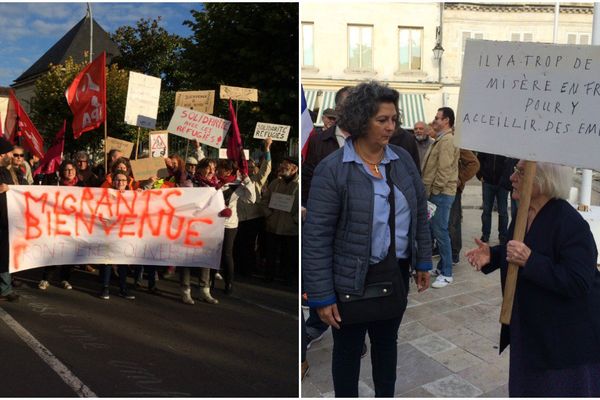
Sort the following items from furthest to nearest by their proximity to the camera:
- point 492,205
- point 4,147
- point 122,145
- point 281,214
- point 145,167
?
1. point 122,145
2. point 492,205
3. point 281,214
4. point 145,167
5. point 4,147

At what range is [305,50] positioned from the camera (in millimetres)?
26297

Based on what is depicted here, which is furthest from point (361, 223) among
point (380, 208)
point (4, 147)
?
point (4, 147)

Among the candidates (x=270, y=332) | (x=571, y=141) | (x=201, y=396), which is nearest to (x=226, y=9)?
(x=270, y=332)

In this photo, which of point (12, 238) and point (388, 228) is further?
point (12, 238)

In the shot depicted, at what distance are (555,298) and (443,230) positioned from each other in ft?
11.4

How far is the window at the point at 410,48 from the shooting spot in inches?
1029

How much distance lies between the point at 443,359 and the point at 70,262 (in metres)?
3.79

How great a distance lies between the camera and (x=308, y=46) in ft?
85.8

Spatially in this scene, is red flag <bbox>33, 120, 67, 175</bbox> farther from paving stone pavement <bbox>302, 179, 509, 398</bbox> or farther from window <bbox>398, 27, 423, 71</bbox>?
window <bbox>398, 27, 423, 71</bbox>

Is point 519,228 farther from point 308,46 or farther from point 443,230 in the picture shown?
point 308,46

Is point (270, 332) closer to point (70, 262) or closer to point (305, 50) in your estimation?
point (70, 262)

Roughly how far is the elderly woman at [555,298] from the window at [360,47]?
24083mm

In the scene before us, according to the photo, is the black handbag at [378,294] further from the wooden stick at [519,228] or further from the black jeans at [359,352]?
the wooden stick at [519,228]

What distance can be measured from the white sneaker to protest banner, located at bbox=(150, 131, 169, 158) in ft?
14.7
